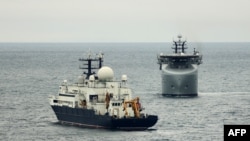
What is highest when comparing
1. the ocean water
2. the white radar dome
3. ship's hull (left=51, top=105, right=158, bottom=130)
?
the white radar dome

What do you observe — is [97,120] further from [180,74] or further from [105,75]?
[180,74]

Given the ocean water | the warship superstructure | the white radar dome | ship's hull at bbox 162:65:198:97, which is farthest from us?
ship's hull at bbox 162:65:198:97

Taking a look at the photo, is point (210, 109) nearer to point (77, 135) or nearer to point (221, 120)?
point (221, 120)

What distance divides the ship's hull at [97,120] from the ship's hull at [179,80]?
36.8 m

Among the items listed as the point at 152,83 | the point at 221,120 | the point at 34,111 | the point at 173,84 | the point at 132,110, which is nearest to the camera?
the point at 132,110

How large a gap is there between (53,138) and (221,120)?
25846 millimetres

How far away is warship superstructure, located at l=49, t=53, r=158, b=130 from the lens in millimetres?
93250

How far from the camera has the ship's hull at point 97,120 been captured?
3656 inches

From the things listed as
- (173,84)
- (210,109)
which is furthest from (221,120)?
(173,84)

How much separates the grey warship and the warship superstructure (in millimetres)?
33937

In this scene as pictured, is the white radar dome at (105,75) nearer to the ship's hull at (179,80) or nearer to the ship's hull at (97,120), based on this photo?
the ship's hull at (97,120)

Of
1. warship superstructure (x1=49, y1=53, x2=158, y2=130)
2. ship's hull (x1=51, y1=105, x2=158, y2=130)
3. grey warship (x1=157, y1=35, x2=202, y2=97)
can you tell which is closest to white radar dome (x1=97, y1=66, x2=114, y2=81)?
warship superstructure (x1=49, y1=53, x2=158, y2=130)

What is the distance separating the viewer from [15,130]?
95.1 m

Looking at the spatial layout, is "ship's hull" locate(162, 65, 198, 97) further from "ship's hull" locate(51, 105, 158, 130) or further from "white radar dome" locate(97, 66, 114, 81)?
"ship's hull" locate(51, 105, 158, 130)
